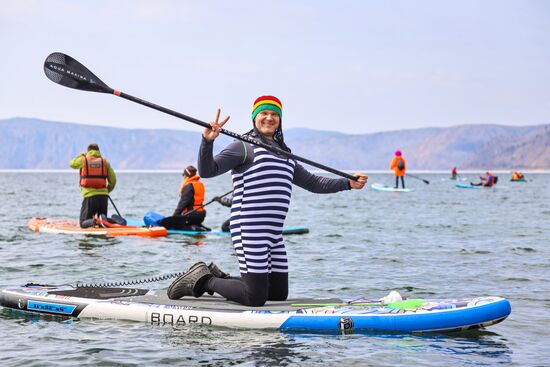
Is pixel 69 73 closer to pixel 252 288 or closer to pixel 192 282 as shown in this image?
pixel 192 282

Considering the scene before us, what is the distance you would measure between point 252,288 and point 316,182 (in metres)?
1.24

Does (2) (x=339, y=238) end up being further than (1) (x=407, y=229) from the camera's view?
No

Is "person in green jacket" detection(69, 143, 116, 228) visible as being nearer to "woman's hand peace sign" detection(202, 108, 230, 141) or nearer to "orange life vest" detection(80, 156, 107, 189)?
"orange life vest" detection(80, 156, 107, 189)

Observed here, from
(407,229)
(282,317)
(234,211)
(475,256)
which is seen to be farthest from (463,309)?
(407,229)

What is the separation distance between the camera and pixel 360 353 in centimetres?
676

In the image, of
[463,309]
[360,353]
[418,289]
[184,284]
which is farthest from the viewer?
[418,289]

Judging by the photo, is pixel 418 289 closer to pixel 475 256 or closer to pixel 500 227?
pixel 475 256

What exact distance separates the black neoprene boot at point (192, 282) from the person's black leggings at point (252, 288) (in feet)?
0.26

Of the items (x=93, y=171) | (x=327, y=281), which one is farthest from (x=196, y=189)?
(x=327, y=281)

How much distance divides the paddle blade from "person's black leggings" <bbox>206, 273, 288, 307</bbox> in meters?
2.30

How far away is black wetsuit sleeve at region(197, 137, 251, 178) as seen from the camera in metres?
6.28

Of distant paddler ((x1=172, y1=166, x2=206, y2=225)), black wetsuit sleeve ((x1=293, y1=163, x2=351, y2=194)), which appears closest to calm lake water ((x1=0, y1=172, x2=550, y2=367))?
distant paddler ((x1=172, y1=166, x2=206, y2=225))

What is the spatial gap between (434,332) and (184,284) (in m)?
2.59

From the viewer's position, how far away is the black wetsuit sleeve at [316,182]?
7.40 metres
